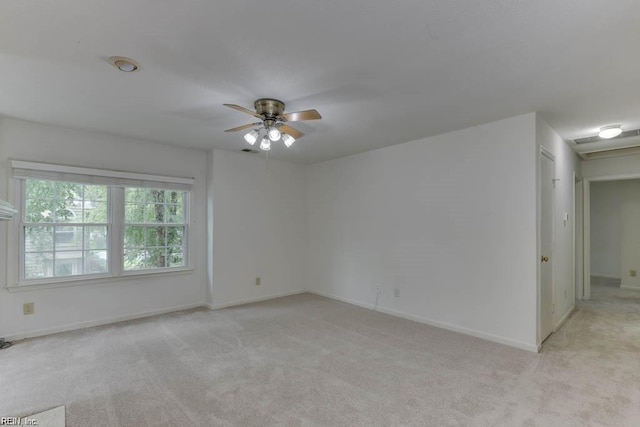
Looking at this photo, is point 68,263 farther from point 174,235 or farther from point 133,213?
point 174,235

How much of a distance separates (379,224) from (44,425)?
3881 millimetres

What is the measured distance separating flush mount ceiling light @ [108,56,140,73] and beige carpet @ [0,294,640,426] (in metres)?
2.36

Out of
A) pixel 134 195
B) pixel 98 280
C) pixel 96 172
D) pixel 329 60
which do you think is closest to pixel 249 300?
pixel 98 280

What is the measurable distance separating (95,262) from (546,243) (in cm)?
528

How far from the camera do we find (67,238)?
376 centimetres

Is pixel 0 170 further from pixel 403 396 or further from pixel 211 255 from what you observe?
pixel 403 396

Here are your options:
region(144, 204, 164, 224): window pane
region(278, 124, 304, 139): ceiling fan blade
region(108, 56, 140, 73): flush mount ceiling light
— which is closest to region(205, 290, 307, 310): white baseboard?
region(144, 204, 164, 224): window pane

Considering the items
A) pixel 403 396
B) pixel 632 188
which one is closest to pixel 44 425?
pixel 403 396

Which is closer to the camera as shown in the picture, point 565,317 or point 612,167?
point 565,317

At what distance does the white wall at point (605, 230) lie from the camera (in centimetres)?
677

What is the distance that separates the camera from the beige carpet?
211 cm

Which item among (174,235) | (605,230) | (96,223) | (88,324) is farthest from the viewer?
(605,230)

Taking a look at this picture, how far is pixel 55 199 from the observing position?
3.68 m

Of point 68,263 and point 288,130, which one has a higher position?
point 288,130
